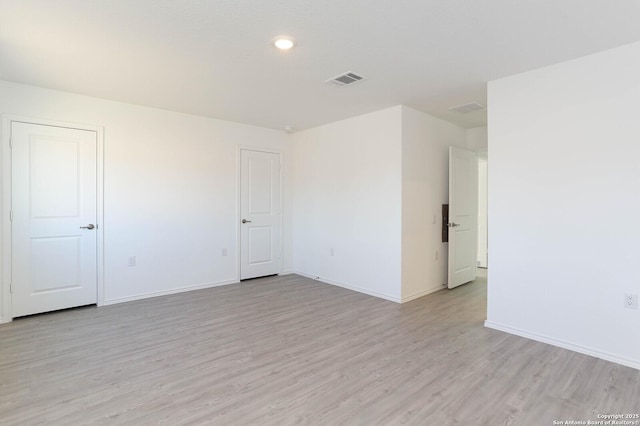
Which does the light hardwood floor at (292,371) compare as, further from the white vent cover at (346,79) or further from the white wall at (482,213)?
the white wall at (482,213)

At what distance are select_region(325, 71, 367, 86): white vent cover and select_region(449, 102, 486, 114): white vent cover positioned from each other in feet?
5.12

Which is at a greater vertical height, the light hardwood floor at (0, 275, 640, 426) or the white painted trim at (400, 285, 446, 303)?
the white painted trim at (400, 285, 446, 303)

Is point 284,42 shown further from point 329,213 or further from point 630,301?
point 630,301

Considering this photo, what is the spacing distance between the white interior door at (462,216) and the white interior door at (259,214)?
109 inches

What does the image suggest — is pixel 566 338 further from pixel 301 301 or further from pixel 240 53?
pixel 240 53

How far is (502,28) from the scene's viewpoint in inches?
91.2

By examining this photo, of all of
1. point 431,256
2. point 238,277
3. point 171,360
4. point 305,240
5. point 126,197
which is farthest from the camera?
point 305,240

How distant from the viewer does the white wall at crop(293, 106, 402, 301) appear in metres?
4.27

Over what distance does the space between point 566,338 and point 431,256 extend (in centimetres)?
194

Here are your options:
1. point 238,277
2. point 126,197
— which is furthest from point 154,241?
point 238,277

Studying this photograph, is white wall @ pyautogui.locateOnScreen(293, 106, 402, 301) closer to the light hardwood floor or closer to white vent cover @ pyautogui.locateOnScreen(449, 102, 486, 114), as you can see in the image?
white vent cover @ pyautogui.locateOnScreen(449, 102, 486, 114)

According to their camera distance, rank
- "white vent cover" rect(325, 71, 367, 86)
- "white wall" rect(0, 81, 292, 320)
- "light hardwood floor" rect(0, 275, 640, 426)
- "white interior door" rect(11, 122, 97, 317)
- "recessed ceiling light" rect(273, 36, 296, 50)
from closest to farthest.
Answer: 1. "light hardwood floor" rect(0, 275, 640, 426)
2. "recessed ceiling light" rect(273, 36, 296, 50)
3. "white vent cover" rect(325, 71, 367, 86)
4. "white interior door" rect(11, 122, 97, 317)
5. "white wall" rect(0, 81, 292, 320)

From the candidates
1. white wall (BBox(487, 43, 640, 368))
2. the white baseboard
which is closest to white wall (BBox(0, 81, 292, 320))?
the white baseboard

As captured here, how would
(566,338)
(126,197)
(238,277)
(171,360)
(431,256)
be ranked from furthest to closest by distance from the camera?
(238,277) < (431,256) < (126,197) < (566,338) < (171,360)
